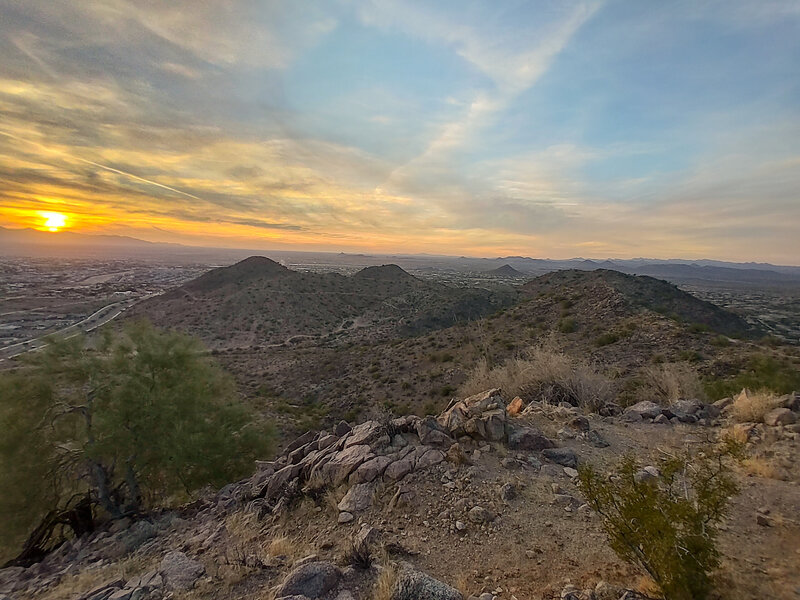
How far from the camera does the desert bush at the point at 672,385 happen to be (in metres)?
13.8

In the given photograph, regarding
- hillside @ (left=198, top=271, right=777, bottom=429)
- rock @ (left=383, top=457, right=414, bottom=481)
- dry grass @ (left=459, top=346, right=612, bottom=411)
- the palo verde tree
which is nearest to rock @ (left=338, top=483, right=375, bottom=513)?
rock @ (left=383, top=457, right=414, bottom=481)

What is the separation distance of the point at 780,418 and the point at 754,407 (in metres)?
0.73

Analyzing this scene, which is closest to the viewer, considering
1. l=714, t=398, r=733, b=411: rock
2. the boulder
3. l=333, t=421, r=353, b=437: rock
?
the boulder

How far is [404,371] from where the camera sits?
2875 centimetres

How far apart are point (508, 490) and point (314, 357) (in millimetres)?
32633

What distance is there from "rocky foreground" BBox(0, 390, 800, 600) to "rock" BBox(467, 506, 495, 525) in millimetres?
37

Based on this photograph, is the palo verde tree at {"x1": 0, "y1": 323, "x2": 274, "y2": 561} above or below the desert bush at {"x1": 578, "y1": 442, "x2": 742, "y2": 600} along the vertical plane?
below

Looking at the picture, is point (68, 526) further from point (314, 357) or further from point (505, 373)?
point (314, 357)

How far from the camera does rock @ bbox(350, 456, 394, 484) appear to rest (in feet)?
25.6

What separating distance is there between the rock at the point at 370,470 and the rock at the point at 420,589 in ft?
9.90

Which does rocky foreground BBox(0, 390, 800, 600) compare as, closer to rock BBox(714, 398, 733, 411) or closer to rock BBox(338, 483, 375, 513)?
rock BBox(338, 483, 375, 513)

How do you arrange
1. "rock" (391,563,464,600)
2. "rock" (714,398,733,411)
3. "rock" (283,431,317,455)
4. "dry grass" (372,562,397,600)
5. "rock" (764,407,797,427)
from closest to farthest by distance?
1. "rock" (391,563,464,600)
2. "dry grass" (372,562,397,600)
3. "rock" (764,407,797,427)
4. "rock" (714,398,733,411)
5. "rock" (283,431,317,455)

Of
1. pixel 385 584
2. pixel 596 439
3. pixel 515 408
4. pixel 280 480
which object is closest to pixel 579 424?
pixel 596 439

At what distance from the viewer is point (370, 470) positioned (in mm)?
7895
